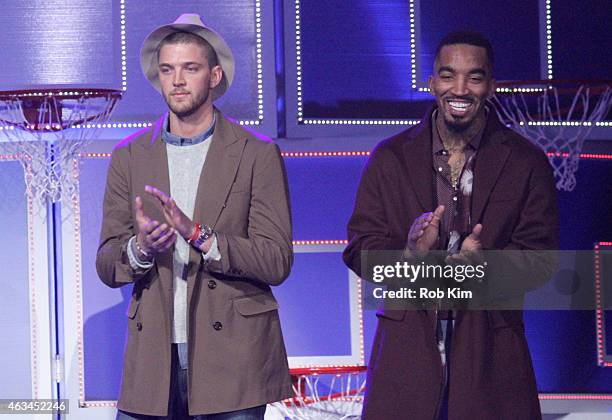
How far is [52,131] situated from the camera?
17.6ft

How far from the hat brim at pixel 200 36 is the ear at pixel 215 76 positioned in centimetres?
4

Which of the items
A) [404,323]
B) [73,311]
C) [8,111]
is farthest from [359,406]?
[8,111]

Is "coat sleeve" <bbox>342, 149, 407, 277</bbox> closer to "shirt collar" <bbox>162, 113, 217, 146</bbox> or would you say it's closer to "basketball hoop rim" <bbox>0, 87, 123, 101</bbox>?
"shirt collar" <bbox>162, 113, 217, 146</bbox>

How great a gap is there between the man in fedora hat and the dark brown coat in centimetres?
33

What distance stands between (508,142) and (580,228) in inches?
98.2

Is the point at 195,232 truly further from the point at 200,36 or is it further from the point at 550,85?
the point at 550,85

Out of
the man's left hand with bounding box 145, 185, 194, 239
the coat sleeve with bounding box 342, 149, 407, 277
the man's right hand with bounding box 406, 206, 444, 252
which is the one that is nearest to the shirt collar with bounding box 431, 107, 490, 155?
the coat sleeve with bounding box 342, 149, 407, 277

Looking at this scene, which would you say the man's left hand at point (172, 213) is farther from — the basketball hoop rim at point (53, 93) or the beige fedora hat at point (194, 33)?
the basketball hoop rim at point (53, 93)

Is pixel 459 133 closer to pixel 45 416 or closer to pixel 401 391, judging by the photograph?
pixel 401 391

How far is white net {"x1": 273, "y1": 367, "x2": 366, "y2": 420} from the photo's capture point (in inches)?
208

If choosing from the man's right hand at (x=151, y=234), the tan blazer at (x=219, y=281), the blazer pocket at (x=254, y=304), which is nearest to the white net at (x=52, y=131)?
the tan blazer at (x=219, y=281)

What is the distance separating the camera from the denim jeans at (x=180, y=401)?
11.4 ft

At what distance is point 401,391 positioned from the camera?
3.45m

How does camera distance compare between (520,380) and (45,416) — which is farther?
(45,416)
